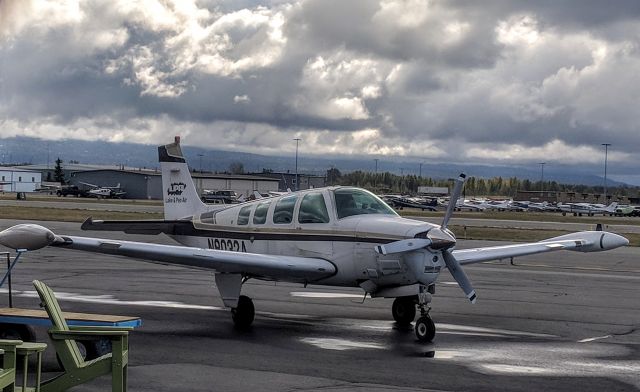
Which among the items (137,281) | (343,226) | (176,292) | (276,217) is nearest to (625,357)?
(343,226)

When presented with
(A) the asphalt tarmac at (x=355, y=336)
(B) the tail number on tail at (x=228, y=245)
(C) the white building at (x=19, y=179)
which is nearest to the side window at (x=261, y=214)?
Result: (B) the tail number on tail at (x=228, y=245)

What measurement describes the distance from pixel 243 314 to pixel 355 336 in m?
2.01

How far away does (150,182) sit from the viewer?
12100 centimetres

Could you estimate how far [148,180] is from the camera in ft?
397

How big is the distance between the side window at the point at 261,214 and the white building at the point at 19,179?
420ft

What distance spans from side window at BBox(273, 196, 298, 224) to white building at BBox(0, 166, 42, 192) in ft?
421

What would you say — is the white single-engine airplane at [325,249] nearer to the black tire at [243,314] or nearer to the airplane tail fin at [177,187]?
the black tire at [243,314]

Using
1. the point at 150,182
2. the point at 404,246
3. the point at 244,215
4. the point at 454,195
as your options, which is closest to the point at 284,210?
the point at 244,215

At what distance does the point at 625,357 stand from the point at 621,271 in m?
16.1

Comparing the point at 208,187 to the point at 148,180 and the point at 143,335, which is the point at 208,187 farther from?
the point at 143,335

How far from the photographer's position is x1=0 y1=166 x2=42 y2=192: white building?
460 feet

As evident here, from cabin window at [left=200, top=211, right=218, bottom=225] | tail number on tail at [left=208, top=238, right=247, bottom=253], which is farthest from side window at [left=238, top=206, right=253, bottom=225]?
cabin window at [left=200, top=211, right=218, bottom=225]

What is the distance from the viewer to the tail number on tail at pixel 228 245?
15.3 m

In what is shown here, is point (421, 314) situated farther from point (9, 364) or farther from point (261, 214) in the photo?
point (9, 364)
